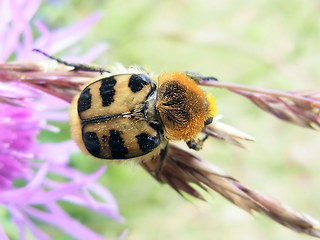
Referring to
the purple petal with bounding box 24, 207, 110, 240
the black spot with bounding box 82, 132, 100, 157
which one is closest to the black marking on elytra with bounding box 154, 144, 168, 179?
the black spot with bounding box 82, 132, 100, 157

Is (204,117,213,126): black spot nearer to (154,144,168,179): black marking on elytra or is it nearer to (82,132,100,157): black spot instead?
(154,144,168,179): black marking on elytra

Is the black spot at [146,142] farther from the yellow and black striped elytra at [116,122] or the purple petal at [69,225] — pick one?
the purple petal at [69,225]

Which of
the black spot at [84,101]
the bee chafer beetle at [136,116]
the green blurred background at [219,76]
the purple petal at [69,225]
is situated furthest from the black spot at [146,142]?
the green blurred background at [219,76]

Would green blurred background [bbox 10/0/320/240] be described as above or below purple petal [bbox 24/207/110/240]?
below

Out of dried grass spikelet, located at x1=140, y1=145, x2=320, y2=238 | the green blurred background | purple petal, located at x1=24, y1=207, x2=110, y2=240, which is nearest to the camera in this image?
dried grass spikelet, located at x1=140, y1=145, x2=320, y2=238

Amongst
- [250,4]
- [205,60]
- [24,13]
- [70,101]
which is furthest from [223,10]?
[70,101]

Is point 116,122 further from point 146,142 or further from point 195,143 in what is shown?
point 195,143

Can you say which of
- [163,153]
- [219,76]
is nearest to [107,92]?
[163,153]
